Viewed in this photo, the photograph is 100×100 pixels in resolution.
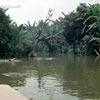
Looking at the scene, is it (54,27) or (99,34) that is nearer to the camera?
(99,34)

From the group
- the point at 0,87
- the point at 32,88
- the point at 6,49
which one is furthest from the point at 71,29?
the point at 0,87

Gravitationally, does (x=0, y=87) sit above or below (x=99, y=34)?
below

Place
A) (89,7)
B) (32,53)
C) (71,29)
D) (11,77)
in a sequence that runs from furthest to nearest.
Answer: (71,29) → (89,7) → (32,53) → (11,77)

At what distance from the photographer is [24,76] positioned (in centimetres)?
1170

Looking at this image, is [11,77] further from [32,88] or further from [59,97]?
[59,97]

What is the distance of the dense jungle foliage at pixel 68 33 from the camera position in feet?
93.3

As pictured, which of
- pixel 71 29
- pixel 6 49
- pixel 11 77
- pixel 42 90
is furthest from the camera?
pixel 71 29

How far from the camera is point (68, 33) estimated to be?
1770 inches

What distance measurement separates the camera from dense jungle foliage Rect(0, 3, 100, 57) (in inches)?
1120

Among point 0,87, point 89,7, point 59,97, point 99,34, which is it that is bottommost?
point 59,97

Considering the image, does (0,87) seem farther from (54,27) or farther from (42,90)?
(54,27)

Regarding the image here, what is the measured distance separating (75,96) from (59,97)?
0.43m

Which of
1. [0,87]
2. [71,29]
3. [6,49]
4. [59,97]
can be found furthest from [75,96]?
[71,29]

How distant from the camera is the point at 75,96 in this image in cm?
734
